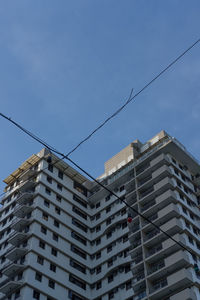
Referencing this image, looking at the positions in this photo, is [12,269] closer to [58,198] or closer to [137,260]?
[58,198]

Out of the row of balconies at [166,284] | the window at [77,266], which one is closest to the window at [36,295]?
the window at [77,266]

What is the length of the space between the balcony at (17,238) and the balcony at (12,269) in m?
3.35

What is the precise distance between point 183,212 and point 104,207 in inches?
607

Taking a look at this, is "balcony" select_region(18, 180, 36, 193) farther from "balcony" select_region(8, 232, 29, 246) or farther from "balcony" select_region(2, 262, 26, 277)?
"balcony" select_region(2, 262, 26, 277)

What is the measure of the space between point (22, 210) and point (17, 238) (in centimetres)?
495

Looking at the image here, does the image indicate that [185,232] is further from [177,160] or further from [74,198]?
[74,198]

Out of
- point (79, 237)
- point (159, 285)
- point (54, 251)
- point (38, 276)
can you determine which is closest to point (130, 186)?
point (79, 237)

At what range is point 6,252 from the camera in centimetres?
5791

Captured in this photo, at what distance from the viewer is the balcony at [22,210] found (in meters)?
59.7

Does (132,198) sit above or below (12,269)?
above

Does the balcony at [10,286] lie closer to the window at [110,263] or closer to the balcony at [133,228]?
the window at [110,263]

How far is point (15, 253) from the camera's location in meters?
54.3

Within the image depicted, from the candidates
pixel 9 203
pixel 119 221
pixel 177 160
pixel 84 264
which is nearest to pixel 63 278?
pixel 84 264

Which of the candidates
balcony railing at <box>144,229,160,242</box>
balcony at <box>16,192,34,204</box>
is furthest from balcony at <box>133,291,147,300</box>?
balcony at <box>16,192,34,204</box>
